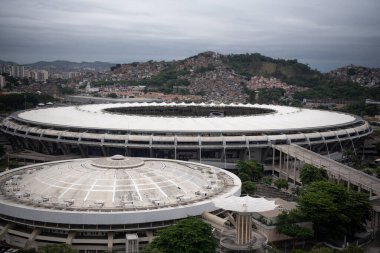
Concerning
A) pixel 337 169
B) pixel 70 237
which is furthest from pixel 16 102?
pixel 70 237

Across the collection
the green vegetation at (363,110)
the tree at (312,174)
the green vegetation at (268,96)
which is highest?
the green vegetation at (268,96)

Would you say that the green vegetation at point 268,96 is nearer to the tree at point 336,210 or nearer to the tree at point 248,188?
the tree at point 248,188

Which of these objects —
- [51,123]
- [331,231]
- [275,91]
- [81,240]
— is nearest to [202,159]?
[51,123]

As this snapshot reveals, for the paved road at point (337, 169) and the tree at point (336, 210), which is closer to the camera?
the tree at point (336, 210)

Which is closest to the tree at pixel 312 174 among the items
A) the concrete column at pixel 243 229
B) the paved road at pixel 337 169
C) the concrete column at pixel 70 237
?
the paved road at pixel 337 169

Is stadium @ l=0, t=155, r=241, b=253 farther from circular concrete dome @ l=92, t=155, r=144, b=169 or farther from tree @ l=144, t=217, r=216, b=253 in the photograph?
tree @ l=144, t=217, r=216, b=253

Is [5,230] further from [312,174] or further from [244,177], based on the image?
[312,174]
